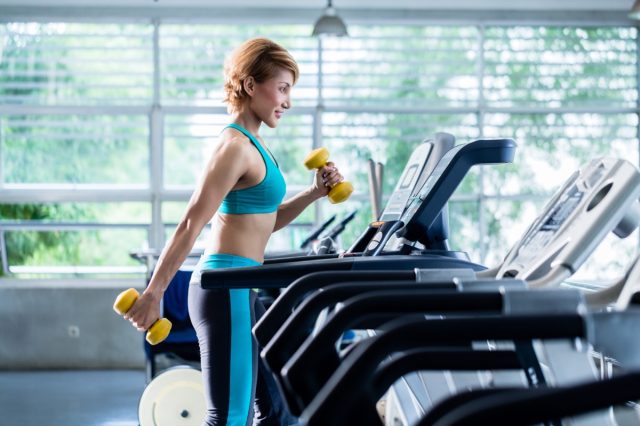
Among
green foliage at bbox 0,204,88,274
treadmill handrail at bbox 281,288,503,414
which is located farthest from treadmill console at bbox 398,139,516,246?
green foliage at bbox 0,204,88,274

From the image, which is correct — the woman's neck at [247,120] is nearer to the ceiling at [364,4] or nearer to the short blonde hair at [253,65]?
the short blonde hair at [253,65]

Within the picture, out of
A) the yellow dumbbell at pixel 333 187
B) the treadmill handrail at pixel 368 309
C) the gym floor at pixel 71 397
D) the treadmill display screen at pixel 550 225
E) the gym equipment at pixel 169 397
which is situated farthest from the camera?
the gym floor at pixel 71 397

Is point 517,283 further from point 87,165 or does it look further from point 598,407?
point 87,165

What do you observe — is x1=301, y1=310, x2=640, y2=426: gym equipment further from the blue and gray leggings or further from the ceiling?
the ceiling

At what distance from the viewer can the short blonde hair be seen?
2232mm

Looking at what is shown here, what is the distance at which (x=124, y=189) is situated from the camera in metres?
6.35

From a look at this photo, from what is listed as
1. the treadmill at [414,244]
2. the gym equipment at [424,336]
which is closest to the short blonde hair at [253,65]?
the treadmill at [414,244]

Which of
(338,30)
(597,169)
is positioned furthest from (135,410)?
(597,169)

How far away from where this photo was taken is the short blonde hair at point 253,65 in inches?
87.9

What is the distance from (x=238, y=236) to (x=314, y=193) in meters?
0.38

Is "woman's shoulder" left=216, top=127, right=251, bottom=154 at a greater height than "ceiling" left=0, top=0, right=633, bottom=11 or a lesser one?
lesser

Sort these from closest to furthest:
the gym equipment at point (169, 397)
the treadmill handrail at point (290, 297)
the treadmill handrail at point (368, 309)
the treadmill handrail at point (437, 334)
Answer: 1. the treadmill handrail at point (437, 334)
2. the treadmill handrail at point (368, 309)
3. the treadmill handrail at point (290, 297)
4. the gym equipment at point (169, 397)

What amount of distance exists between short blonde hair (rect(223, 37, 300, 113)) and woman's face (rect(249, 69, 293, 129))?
14mm

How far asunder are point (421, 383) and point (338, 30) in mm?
3439
